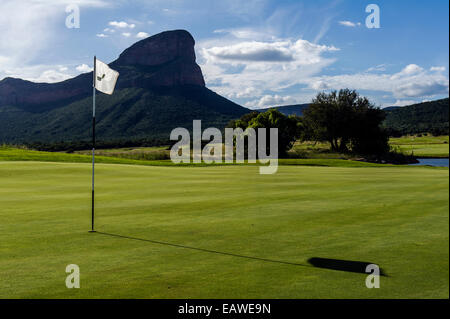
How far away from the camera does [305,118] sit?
76.9m

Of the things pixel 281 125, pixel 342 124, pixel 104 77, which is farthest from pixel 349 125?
pixel 104 77

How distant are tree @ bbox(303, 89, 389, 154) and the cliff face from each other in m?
81.9

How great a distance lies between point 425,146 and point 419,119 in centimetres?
4188

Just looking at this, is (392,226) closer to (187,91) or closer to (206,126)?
(206,126)

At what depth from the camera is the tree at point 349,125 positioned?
72.7 m

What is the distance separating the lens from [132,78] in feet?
486

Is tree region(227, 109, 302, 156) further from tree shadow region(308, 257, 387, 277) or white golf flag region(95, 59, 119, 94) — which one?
tree shadow region(308, 257, 387, 277)

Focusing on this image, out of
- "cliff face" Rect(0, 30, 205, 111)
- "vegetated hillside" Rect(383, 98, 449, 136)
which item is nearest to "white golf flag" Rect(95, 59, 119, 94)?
"vegetated hillside" Rect(383, 98, 449, 136)

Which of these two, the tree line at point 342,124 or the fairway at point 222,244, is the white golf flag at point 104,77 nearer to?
the fairway at point 222,244

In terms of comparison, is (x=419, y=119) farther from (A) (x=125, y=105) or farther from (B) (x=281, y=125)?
(A) (x=125, y=105)

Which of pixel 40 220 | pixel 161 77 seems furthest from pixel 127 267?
pixel 161 77

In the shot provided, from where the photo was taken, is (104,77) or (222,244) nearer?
(222,244)

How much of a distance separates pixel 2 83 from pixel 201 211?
20118 cm

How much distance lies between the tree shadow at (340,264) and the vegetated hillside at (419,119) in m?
103
